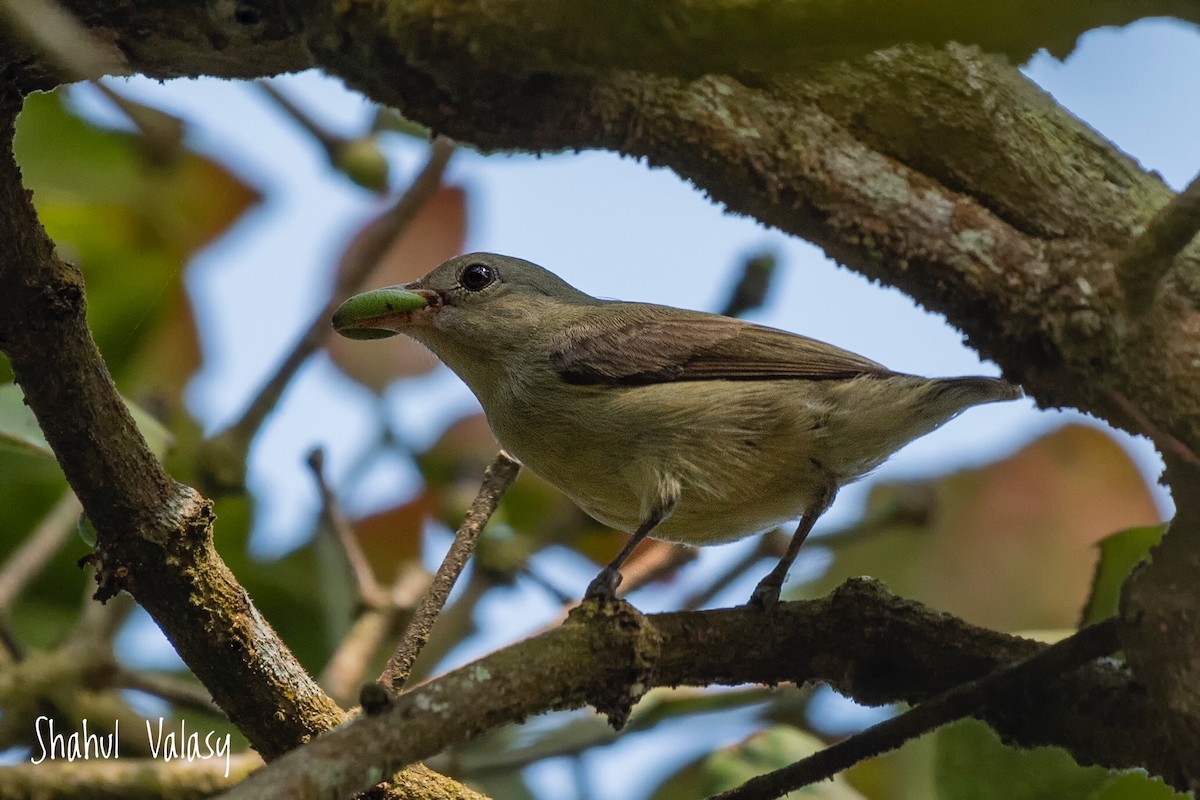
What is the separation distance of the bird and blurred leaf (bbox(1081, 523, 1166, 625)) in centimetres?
54

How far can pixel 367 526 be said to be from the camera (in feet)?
16.3

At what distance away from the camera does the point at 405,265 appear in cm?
519

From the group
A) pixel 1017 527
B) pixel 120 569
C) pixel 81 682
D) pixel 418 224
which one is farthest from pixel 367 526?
pixel 120 569

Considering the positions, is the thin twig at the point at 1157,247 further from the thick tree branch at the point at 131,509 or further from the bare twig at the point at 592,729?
the bare twig at the point at 592,729

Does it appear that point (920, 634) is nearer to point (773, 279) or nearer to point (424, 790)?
point (424, 790)

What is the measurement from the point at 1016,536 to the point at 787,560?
1591mm

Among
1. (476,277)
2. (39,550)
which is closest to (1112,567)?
(476,277)

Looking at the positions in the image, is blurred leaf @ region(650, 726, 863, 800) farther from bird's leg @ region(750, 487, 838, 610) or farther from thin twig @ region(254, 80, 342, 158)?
thin twig @ region(254, 80, 342, 158)

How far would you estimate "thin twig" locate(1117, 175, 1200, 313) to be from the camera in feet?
5.64

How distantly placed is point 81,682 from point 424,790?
1.62 m

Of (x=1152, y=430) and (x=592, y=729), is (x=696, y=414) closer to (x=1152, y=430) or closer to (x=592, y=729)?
(x=592, y=729)

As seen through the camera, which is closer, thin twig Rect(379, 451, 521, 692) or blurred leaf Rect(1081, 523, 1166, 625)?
thin twig Rect(379, 451, 521, 692)

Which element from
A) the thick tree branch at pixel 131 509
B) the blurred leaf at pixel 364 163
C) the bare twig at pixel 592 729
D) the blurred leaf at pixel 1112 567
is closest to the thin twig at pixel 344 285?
the blurred leaf at pixel 364 163

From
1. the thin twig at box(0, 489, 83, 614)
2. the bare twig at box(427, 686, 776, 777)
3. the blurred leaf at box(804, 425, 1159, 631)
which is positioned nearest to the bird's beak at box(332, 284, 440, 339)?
the thin twig at box(0, 489, 83, 614)
